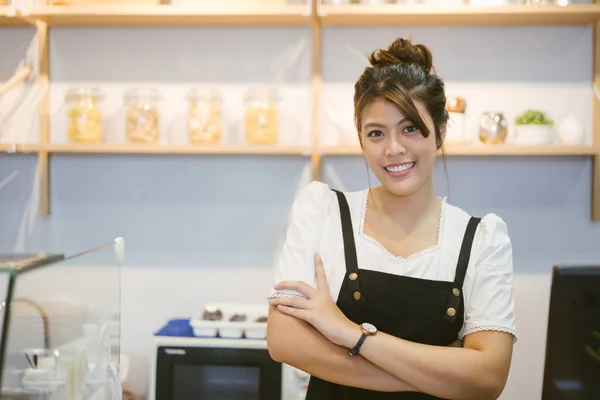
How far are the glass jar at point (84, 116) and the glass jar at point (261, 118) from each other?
1.85ft

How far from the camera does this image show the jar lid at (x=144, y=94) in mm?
2483

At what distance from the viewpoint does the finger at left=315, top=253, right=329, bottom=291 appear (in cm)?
145

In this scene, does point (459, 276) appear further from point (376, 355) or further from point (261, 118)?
point (261, 118)

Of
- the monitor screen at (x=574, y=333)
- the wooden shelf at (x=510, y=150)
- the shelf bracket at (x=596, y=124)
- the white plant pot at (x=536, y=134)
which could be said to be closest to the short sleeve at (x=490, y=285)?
the monitor screen at (x=574, y=333)

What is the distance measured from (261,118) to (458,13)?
2.55ft

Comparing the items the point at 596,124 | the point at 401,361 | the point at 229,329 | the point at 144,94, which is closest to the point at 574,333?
the point at 401,361

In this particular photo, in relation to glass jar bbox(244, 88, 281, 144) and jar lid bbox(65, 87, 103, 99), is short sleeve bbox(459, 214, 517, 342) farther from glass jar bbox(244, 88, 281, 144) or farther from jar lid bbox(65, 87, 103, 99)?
jar lid bbox(65, 87, 103, 99)

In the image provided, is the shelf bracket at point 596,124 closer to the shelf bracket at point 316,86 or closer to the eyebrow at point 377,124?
the shelf bracket at point 316,86

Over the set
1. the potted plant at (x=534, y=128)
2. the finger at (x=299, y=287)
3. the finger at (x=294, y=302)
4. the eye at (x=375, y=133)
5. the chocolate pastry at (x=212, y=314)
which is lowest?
the chocolate pastry at (x=212, y=314)

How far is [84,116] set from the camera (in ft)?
8.09

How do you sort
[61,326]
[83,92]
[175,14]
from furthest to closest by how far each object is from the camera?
[83,92] < [175,14] < [61,326]

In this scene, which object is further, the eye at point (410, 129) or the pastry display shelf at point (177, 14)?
the pastry display shelf at point (177, 14)

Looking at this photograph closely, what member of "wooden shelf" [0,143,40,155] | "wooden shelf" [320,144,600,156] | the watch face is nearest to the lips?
the watch face

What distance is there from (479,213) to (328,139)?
66cm
